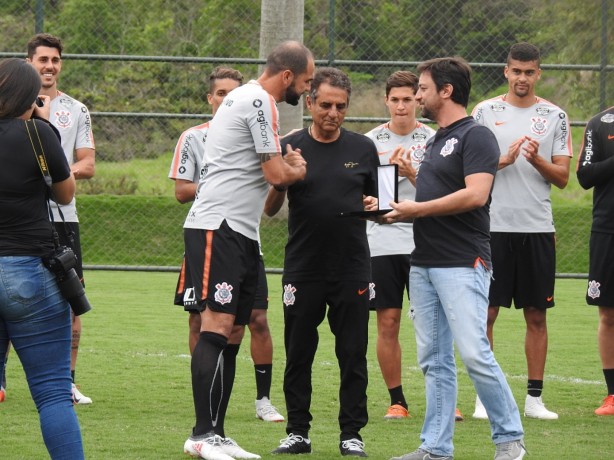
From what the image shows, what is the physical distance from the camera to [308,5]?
17.0m

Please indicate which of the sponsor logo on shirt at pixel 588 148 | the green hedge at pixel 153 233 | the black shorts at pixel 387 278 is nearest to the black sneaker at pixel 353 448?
the black shorts at pixel 387 278

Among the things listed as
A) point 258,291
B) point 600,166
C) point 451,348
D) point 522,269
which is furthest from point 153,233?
point 451,348

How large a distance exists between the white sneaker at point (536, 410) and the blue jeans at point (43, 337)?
3378mm

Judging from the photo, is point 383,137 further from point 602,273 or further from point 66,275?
point 66,275

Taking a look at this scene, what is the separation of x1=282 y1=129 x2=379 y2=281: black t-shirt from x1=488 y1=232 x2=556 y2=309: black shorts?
160 cm

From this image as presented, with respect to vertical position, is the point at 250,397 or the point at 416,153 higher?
the point at 416,153

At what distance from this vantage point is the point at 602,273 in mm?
7891

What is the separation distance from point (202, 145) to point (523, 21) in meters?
9.45

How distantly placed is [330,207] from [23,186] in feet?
6.17

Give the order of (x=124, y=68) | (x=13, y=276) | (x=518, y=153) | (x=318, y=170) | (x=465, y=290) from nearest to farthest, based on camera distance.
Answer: (x=13, y=276), (x=465, y=290), (x=318, y=170), (x=518, y=153), (x=124, y=68)

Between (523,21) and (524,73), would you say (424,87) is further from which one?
(523,21)

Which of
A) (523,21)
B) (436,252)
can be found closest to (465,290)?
(436,252)

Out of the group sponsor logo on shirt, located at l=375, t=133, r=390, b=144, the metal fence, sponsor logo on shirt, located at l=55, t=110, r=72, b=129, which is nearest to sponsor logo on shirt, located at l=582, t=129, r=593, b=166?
sponsor logo on shirt, located at l=375, t=133, r=390, b=144

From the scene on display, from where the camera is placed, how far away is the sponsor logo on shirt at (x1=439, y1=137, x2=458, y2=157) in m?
5.95
